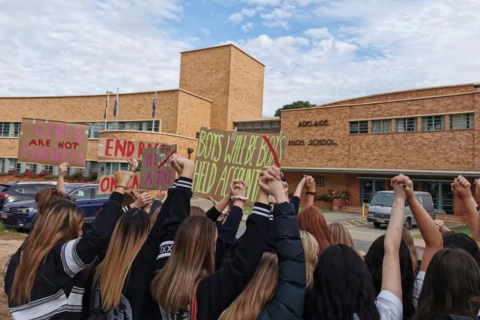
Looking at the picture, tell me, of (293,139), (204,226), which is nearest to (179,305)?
(204,226)

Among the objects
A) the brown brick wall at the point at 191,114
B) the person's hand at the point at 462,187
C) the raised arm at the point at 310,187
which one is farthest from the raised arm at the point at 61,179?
the brown brick wall at the point at 191,114

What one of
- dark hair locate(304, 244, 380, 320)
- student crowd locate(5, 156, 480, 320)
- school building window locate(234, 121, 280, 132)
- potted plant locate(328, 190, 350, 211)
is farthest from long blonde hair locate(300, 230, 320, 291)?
school building window locate(234, 121, 280, 132)

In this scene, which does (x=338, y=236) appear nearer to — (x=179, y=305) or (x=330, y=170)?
(x=179, y=305)

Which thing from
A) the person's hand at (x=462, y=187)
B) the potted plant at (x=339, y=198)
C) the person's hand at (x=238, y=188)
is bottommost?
the potted plant at (x=339, y=198)

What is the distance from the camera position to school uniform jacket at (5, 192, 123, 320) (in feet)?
8.07

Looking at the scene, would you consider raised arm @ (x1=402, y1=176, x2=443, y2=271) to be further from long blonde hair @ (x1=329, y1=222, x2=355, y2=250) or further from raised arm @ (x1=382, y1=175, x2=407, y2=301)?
long blonde hair @ (x1=329, y1=222, x2=355, y2=250)

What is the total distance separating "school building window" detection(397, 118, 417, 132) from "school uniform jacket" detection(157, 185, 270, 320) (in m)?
27.7

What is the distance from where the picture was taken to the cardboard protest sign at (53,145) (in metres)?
5.99

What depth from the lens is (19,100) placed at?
3962 centimetres

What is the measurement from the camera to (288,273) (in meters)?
1.96

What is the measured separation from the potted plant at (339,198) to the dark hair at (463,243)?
85.3 ft

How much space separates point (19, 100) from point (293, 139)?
98.9 feet

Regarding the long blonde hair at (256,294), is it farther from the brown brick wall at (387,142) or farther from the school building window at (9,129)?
the school building window at (9,129)

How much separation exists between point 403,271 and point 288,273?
3.30 feet
